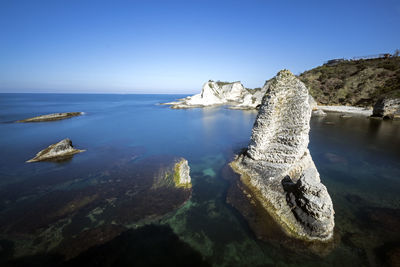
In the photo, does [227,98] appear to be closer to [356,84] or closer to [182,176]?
[356,84]

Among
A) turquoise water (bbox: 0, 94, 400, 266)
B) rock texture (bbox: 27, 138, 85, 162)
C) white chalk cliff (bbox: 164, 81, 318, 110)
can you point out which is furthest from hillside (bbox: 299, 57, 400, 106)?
rock texture (bbox: 27, 138, 85, 162)

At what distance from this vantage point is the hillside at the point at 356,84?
54.6 meters

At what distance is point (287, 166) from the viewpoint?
41.9 feet

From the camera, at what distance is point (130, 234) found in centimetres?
921

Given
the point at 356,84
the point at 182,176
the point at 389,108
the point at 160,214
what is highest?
the point at 356,84

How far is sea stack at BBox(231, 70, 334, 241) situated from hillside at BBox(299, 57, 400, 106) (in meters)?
59.4

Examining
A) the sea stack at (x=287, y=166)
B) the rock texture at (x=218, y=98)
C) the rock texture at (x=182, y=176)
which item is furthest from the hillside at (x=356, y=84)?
the rock texture at (x=182, y=176)

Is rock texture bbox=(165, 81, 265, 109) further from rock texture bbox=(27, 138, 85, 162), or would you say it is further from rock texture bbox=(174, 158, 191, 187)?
rock texture bbox=(174, 158, 191, 187)

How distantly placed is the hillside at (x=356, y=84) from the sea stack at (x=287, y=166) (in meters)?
59.4

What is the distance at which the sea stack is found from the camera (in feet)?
28.8

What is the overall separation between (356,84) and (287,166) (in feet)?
240

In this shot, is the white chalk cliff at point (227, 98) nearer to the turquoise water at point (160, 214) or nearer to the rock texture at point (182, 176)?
the turquoise water at point (160, 214)

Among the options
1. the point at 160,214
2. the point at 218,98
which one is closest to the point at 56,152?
the point at 160,214

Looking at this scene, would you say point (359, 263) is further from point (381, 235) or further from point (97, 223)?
point (97, 223)
